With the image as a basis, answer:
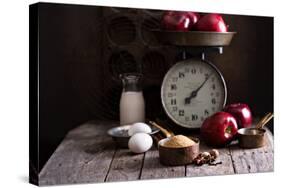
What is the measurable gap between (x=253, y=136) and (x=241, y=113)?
142 millimetres

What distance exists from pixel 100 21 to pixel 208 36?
16.6 inches

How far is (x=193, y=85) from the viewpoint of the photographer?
2.15 m

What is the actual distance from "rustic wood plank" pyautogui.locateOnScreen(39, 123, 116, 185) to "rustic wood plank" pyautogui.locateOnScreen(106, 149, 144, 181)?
22 millimetres

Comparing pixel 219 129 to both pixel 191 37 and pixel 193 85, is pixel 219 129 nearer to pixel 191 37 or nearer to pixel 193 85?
pixel 193 85

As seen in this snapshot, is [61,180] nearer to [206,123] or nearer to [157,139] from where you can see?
[157,139]

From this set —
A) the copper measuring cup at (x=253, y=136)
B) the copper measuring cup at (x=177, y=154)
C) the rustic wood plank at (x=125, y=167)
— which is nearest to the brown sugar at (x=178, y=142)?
the copper measuring cup at (x=177, y=154)

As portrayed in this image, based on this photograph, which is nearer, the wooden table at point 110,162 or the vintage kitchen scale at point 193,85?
the wooden table at point 110,162

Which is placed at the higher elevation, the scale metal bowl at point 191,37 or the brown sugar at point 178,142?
the scale metal bowl at point 191,37

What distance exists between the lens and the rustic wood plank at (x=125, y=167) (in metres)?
1.79

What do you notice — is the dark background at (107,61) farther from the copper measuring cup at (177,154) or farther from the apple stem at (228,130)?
the copper measuring cup at (177,154)

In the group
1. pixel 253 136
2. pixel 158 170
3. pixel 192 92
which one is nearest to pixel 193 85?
Answer: pixel 192 92

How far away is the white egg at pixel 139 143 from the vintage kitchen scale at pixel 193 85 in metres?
0.24

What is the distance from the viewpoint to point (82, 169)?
1789 millimetres

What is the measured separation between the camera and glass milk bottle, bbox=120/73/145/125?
207cm
